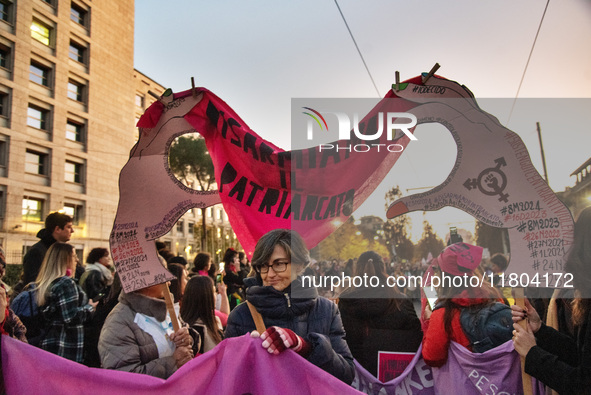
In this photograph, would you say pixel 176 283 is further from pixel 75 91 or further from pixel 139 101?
pixel 139 101

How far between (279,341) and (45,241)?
11.2 feet

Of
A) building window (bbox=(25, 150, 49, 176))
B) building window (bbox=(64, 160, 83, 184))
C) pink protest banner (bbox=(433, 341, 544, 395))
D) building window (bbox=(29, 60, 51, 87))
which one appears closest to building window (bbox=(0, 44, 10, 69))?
building window (bbox=(29, 60, 51, 87))

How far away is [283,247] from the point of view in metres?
2.23

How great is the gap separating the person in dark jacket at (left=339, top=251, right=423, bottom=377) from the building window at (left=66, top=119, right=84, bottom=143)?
26.2 m

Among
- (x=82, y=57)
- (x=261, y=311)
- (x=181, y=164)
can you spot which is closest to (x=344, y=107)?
(x=261, y=311)

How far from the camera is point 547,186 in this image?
2.28 meters

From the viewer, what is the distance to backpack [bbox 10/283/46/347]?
317cm

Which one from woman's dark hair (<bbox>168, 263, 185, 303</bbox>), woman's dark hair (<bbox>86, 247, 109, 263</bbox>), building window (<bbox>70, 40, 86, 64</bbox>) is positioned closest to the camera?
woman's dark hair (<bbox>168, 263, 185, 303</bbox>)

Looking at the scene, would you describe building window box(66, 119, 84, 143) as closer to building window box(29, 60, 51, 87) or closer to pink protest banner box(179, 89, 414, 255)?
building window box(29, 60, 51, 87)

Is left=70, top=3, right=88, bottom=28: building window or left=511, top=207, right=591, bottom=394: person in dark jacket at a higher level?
left=70, top=3, right=88, bottom=28: building window

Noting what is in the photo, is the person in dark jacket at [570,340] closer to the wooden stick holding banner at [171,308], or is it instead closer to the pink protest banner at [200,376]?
the pink protest banner at [200,376]

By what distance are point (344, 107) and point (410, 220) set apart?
0.84 m

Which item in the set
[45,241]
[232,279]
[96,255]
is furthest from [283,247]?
[232,279]

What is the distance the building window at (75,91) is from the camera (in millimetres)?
25034
